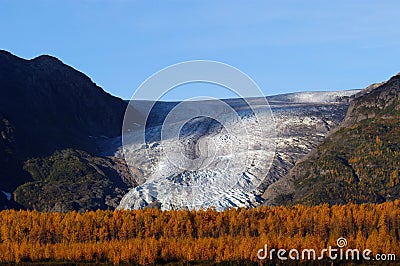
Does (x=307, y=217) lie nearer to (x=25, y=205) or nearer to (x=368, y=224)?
(x=368, y=224)

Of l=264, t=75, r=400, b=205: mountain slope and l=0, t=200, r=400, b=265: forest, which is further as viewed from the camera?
l=264, t=75, r=400, b=205: mountain slope

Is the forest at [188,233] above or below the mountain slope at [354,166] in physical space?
below

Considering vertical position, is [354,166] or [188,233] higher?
[354,166]

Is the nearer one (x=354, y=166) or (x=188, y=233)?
(x=188, y=233)

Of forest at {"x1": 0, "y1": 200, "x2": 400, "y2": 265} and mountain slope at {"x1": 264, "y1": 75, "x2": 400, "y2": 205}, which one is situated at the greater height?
mountain slope at {"x1": 264, "y1": 75, "x2": 400, "y2": 205}

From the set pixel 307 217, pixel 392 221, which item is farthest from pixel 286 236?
pixel 392 221
